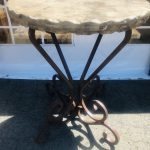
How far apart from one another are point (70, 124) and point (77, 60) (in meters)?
0.90

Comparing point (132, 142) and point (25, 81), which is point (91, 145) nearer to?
point (132, 142)

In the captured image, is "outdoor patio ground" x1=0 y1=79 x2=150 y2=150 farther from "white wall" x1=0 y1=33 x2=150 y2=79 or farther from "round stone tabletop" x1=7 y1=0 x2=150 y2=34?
"round stone tabletop" x1=7 y1=0 x2=150 y2=34

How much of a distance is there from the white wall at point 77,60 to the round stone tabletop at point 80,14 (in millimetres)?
1123

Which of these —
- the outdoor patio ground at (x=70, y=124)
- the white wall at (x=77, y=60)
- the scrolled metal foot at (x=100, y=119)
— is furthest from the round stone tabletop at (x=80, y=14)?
the white wall at (x=77, y=60)

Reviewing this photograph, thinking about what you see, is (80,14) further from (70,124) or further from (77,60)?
(77,60)

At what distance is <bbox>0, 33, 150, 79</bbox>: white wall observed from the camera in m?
3.01

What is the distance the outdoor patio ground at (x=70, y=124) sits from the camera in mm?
2195

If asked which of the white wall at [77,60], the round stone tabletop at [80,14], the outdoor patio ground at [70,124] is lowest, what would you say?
the outdoor patio ground at [70,124]

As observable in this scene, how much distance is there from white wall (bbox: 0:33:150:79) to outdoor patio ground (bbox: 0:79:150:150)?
144mm

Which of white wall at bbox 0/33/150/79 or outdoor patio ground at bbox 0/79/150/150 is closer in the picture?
outdoor patio ground at bbox 0/79/150/150

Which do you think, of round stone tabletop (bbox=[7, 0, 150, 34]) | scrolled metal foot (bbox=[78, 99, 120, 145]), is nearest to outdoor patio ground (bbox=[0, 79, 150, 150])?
scrolled metal foot (bbox=[78, 99, 120, 145])

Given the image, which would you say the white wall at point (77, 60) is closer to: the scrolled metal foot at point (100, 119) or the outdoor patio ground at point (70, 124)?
the outdoor patio ground at point (70, 124)

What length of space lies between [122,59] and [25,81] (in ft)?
3.59

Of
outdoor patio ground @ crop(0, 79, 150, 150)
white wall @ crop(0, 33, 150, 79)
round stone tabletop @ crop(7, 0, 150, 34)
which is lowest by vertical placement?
outdoor patio ground @ crop(0, 79, 150, 150)
